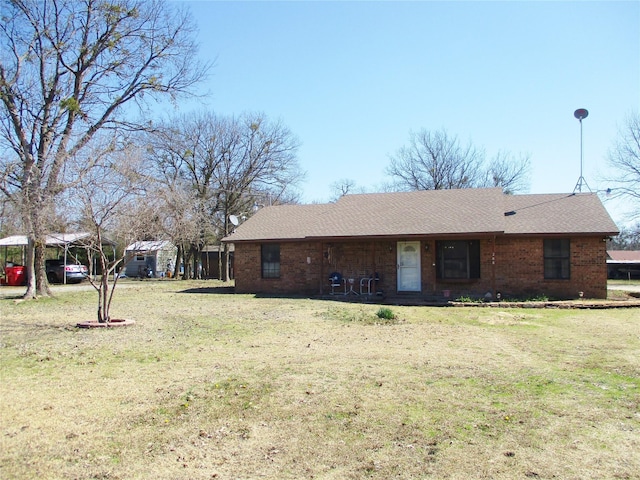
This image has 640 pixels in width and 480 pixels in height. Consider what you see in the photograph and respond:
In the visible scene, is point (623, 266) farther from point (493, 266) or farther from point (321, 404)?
point (321, 404)

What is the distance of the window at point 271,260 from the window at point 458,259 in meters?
6.24

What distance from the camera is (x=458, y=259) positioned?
17500 mm

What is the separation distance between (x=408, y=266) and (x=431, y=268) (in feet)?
2.78

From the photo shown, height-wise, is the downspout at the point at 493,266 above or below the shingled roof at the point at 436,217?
below

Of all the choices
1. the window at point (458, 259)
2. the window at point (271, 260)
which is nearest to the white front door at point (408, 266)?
the window at point (458, 259)

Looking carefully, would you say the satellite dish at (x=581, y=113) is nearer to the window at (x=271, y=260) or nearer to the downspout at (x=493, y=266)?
the downspout at (x=493, y=266)

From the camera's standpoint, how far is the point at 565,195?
65.8 ft

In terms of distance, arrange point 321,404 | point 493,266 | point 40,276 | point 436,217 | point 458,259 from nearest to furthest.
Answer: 1. point 321,404
2. point 493,266
3. point 458,259
4. point 436,217
5. point 40,276

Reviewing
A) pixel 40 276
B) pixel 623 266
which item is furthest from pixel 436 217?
pixel 623 266

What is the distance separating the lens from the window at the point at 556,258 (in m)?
16.9

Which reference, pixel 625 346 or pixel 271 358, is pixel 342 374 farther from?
pixel 625 346

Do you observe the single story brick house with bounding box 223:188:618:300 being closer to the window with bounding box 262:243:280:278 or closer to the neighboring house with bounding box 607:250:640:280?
the window with bounding box 262:243:280:278

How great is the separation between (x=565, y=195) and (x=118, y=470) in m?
19.8

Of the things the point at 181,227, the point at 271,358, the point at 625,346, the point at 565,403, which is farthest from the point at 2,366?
the point at 181,227
